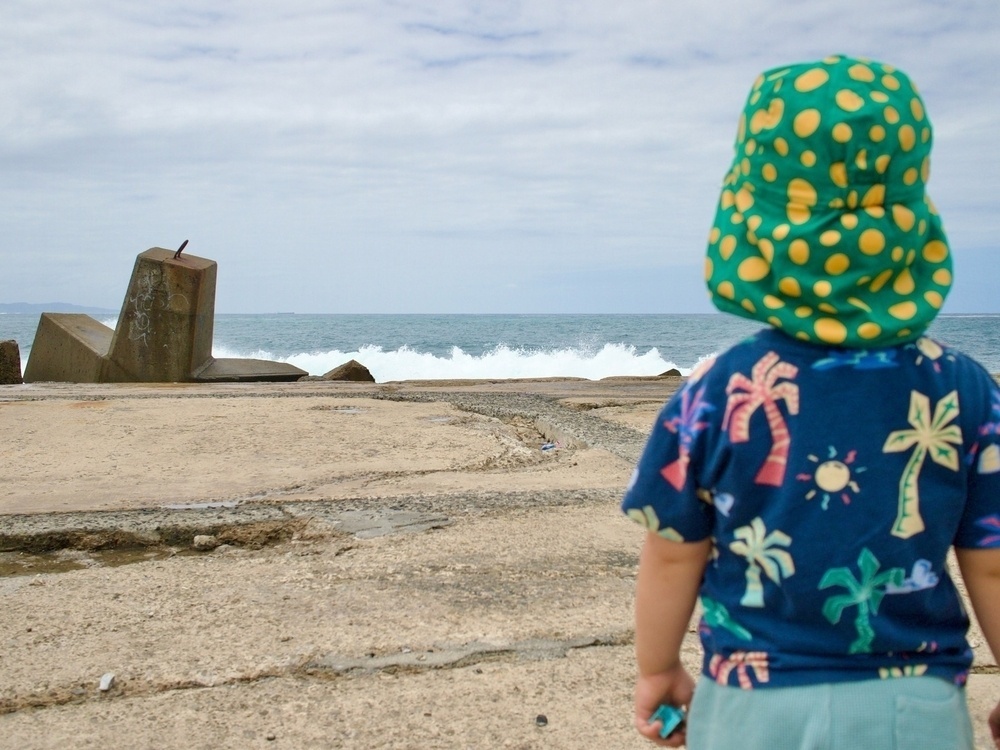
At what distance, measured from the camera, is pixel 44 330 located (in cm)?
1000

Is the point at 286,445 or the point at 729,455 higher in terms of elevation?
the point at 729,455

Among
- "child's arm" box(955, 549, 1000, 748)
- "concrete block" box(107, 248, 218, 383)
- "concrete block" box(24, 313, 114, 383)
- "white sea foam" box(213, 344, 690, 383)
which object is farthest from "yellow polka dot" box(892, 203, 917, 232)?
"white sea foam" box(213, 344, 690, 383)

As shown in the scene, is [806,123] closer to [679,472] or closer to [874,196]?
[874,196]

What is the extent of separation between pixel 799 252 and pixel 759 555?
0.33 meters

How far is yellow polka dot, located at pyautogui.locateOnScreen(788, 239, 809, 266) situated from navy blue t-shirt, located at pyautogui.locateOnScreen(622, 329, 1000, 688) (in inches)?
3.7

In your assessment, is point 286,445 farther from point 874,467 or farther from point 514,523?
point 874,467

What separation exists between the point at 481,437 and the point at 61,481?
1858mm

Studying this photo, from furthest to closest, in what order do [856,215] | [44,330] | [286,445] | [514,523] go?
[44,330]
[286,445]
[514,523]
[856,215]

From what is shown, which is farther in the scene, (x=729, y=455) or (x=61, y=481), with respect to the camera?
(x=61, y=481)

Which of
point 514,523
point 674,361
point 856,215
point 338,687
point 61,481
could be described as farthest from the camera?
point 674,361

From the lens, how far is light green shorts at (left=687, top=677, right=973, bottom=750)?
1.06m

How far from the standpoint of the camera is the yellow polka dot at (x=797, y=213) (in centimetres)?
107

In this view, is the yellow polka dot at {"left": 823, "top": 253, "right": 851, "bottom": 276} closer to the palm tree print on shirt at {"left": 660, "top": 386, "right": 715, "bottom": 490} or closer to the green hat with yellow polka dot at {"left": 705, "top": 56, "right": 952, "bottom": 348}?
the green hat with yellow polka dot at {"left": 705, "top": 56, "right": 952, "bottom": 348}

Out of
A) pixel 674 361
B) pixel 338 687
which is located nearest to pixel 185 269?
pixel 338 687
